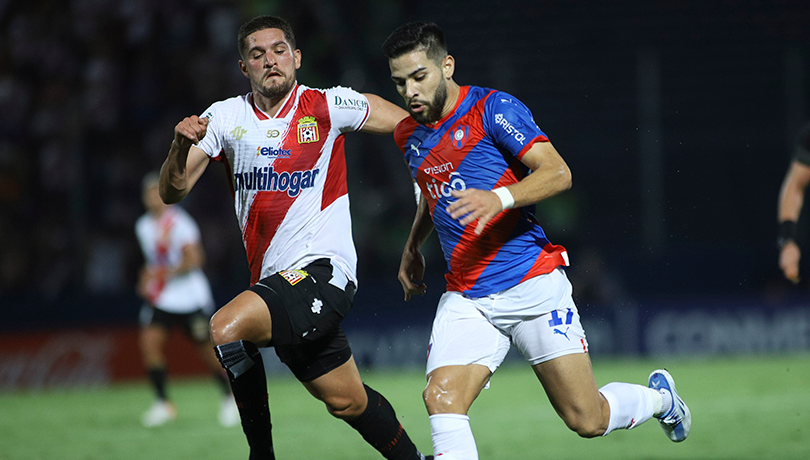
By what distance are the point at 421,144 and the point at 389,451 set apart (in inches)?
70.8

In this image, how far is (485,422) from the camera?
8.53 meters

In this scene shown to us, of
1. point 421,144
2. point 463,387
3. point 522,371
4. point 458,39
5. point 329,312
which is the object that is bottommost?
point 522,371

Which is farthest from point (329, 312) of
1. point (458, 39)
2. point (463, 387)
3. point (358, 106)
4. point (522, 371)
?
point (458, 39)

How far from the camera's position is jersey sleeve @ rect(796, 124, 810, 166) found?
20.2 ft

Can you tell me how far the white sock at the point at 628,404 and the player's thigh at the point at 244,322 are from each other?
1892 mm

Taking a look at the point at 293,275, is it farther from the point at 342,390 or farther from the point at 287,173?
the point at 342,390

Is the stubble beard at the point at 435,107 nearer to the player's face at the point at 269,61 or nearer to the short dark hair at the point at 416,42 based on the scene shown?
the short dark hair at the point at 416,42

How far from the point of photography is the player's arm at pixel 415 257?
17.2ft

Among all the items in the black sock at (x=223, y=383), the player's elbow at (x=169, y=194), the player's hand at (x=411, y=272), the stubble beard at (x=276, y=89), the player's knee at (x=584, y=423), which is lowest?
the black sock at (x=223, y=383)

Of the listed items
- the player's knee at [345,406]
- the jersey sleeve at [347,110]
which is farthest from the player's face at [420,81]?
the player's knee at [345,406]

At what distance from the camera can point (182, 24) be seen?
50.1 ft

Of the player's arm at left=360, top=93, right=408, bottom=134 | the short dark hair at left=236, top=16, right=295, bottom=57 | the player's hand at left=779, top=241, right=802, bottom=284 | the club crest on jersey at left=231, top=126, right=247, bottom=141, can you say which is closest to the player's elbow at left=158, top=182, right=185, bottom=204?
the club crest on jersey at left=231, top=126, right=247, bottom=141

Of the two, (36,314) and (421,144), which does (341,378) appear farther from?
(36,314)

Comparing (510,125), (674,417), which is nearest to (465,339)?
(510,125)
